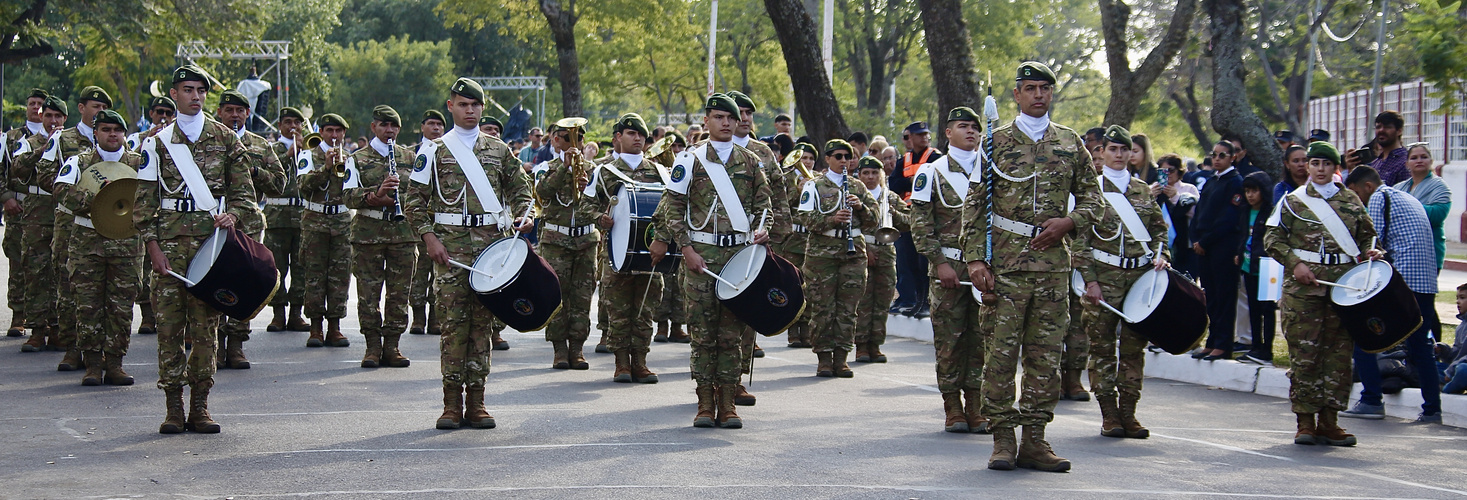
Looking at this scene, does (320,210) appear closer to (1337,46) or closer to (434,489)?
(434,489)

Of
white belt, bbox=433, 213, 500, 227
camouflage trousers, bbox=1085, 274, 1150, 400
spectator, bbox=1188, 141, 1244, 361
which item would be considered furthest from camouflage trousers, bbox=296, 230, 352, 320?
spectator, bbox=1188, 141, 1244, 361

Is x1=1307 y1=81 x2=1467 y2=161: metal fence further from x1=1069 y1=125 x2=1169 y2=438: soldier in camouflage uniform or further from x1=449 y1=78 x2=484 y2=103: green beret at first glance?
x1=449 y1=78 x2=484 y2=103: green beret

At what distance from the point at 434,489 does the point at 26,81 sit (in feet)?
180

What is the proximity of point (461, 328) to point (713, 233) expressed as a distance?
165 cm

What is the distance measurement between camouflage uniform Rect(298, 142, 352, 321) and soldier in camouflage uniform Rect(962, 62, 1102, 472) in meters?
7.28

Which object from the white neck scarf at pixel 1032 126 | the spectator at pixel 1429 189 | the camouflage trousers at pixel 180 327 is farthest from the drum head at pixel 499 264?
the spectator at pixel 1429 189

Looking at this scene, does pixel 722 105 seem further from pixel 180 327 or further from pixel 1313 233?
pixel 1313 233

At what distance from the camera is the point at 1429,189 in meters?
11.4

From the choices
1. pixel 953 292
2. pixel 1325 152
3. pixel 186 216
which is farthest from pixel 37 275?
pixel 1325 152

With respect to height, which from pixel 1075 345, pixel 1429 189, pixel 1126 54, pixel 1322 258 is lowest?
pixel 1075 345

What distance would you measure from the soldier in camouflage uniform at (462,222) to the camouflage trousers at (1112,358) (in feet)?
12.2

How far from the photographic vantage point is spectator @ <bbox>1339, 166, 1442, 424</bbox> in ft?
34.0

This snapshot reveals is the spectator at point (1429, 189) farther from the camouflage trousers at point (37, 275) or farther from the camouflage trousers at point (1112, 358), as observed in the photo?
the camouflage trousers at point (37, 275)

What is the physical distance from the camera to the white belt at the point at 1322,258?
947cm
